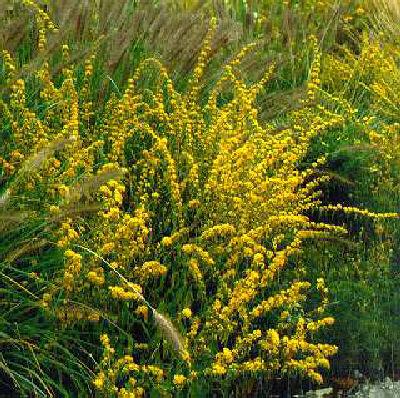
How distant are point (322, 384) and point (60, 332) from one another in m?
0.98

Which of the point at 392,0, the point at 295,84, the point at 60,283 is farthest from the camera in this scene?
the point at 392,0

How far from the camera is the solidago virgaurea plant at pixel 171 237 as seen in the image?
3.04 meters

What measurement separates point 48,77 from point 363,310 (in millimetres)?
1439

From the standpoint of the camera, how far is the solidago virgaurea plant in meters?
3.04

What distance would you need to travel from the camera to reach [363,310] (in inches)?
146

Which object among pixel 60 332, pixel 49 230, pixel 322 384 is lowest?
pixel 322 384

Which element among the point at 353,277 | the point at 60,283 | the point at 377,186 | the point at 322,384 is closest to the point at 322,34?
the point at 377,186

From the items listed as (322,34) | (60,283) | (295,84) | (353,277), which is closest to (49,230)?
(60,283)

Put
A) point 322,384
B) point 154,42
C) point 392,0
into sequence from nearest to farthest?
point 322,384
point 154,42
point 392,0

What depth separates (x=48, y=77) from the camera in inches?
149

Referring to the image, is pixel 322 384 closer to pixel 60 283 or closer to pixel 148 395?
pixel 148 395

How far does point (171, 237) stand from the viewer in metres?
3.16

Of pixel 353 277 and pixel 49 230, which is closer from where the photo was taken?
pixel 49 230

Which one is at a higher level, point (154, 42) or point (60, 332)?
point (154, 42)
